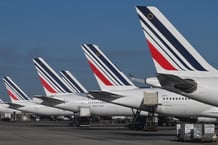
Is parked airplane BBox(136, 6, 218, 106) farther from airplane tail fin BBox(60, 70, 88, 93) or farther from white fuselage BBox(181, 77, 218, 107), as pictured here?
airplane tail fin BBox(60, 70, 88, 93)

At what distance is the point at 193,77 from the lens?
34688 millimetres

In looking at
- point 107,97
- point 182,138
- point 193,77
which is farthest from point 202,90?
point 107,97

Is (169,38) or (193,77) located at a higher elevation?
(169,38)

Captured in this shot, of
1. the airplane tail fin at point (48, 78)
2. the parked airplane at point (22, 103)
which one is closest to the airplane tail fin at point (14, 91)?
the parked airplane at point (22, 103)

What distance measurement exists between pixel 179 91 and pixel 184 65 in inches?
84.6

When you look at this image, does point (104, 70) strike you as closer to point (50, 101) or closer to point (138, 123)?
point (138, 123)

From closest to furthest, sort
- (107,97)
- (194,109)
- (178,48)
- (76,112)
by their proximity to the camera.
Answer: (178,48), (194,109), (107,97), (76,112)

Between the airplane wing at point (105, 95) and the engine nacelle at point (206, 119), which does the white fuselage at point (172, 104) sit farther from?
the engine nacelle at point (206, 119)

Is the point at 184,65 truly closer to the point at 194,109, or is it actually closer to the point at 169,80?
the point at 169,80

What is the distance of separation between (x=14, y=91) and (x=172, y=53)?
239 ft

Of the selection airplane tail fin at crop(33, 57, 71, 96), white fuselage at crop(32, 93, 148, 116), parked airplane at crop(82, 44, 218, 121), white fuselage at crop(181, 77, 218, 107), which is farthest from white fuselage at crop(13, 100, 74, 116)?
white fuselage at crop(181, 77, 218, 107)

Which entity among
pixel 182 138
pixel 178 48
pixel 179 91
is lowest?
pixel 182 138

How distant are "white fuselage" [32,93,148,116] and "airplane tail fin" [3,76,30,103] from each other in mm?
27794

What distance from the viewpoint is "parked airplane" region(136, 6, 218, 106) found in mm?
34537
